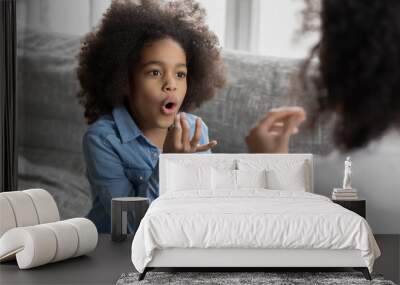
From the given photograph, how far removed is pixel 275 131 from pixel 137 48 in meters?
1.78

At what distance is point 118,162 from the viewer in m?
7.52

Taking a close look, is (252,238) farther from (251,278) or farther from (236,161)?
(236,161)

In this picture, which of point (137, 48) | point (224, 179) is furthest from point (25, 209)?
point (137, 48)

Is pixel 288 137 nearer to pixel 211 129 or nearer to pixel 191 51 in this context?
pixel 211 129

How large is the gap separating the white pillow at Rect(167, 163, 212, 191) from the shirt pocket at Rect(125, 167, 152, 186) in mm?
448

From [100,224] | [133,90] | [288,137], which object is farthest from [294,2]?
[100,224]

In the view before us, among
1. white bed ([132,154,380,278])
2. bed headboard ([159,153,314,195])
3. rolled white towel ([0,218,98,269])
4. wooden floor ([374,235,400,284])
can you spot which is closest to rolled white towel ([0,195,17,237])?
rolled white towel ([0,218,98,269])

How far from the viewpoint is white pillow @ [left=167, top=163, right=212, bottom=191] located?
275 inches

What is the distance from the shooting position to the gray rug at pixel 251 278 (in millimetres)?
5127

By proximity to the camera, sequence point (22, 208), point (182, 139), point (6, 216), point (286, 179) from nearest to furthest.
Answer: point (6, 216)
point (22, 208)
point (286, 179)
point (182, 139)

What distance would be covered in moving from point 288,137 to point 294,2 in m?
1.48

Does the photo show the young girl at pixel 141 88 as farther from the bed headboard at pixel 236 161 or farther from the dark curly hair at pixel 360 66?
the dark curly hair at pixel 360 66

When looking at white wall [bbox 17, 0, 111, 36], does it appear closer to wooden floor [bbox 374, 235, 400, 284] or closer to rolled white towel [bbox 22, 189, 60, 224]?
rolled white towel [bbox 22, 189, 60, 224]

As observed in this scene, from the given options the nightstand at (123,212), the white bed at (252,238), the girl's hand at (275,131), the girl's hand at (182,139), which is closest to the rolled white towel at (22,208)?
the nightstand at (123,212)
